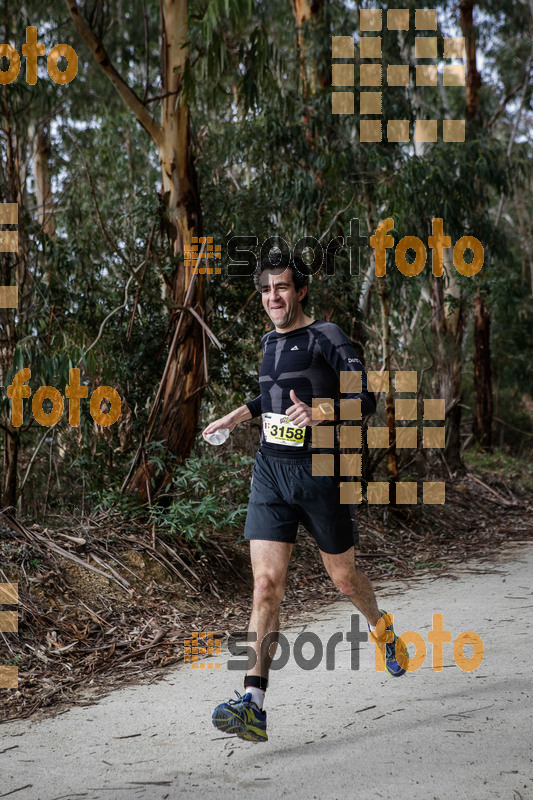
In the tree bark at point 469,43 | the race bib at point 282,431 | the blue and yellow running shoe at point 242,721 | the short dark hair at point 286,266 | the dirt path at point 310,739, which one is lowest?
the dirt path at point 310,739

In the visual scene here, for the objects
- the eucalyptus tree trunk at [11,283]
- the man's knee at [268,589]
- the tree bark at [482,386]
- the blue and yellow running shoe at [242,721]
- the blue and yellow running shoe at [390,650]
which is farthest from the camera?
the tree bark at [482,386]

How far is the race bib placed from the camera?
383cm

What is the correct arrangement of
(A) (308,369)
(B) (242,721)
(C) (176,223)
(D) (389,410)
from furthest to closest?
1. (D) (389,410)
2. (C) (176,223)
3. (A) (308,369)
4. (B) (242,721)

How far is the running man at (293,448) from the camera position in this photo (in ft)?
12.2

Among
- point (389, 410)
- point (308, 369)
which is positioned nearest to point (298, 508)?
point (308, 369)

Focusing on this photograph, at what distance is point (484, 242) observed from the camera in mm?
11930

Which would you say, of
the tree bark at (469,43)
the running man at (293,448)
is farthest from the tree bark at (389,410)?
the tree bark at (469,43)

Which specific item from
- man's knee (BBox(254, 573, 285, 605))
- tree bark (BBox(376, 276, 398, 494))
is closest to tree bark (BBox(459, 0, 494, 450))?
tree bark (BBox(376, 276, 398, 494))

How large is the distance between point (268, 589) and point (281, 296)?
1342 mm

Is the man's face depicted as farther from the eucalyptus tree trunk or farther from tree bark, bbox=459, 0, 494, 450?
tree bark, bbox=459, 0, 494, 450

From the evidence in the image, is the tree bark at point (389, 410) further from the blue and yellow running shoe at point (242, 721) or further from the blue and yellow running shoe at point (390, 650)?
the blue and yellow running shoe at point (242, 721)

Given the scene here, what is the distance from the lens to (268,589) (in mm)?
3652

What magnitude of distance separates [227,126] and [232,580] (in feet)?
19.4

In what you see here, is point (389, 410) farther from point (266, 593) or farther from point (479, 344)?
point (479, 344)
